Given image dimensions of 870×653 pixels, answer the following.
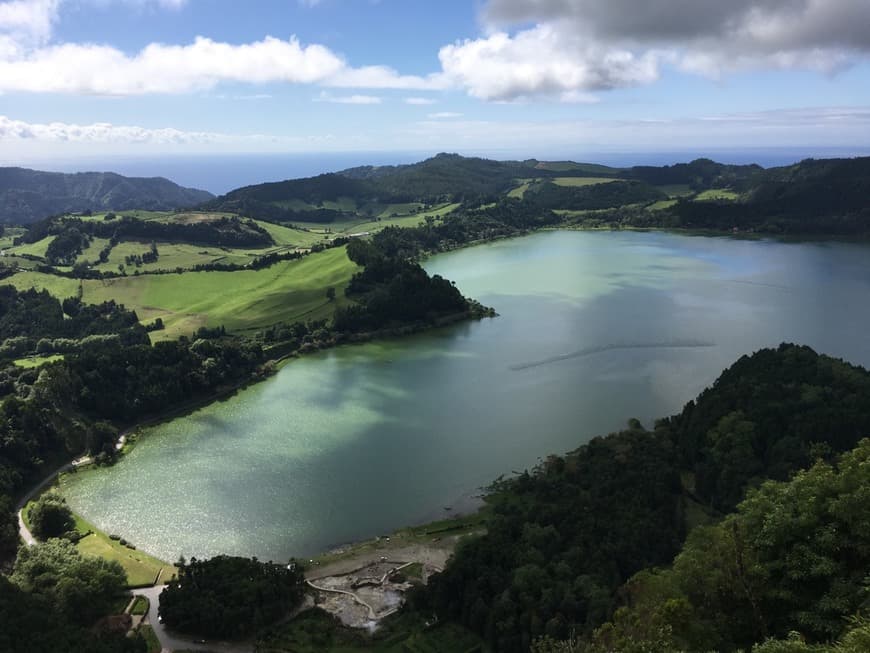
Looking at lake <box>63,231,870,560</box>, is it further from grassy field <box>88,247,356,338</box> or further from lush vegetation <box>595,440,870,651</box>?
lush vegetation <box>595,440,870,651</box>

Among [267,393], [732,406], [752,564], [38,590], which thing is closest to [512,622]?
[752,564]

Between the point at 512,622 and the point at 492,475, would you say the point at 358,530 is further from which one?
the point at 512,622

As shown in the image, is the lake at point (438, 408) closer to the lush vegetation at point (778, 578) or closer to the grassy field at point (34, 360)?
the grassy field at point (34, 360)

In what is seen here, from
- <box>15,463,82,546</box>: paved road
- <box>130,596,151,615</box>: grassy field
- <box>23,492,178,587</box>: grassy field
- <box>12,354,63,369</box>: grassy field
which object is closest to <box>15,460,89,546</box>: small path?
<box>15,463,82,546</box>: paved road

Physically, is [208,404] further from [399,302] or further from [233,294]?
[233,294]

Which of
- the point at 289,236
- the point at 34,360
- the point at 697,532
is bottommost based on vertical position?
the point at 34,360

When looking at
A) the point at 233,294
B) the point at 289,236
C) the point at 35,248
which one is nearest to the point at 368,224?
the point at 289,236
